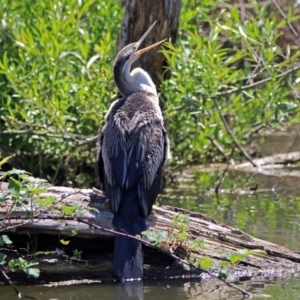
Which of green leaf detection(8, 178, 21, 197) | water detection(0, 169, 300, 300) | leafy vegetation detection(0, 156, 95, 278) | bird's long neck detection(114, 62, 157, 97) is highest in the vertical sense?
bird's long neck detection(114, 62, 157, 97)

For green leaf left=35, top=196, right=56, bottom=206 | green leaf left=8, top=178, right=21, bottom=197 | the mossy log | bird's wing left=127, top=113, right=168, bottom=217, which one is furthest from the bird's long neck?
green leaf left=8, top=178, right=21, bottom=197

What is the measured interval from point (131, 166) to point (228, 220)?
6.49 ft

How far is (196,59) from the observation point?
8359mm

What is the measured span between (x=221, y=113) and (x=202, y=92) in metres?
0.54

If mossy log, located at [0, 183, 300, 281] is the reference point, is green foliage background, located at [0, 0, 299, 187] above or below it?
above

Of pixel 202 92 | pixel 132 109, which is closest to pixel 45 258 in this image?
pixel 132 109

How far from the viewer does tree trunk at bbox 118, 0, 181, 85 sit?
8391 millimetres

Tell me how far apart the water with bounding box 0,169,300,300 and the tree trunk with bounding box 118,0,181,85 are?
1495 millimetres

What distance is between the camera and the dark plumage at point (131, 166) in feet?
18.2

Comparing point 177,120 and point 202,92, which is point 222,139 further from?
point 202,92

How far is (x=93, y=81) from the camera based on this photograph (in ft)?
27.9

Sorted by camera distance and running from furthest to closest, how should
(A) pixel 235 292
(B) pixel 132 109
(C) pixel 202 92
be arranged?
1. (C) pixel 202 92
2. (B) pixel 132 109
3. (A) pixel 235 292

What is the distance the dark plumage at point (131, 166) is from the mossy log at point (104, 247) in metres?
0.12

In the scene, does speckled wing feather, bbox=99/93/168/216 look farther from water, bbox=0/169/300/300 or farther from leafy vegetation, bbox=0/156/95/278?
water, bbox=0/169/300/300
